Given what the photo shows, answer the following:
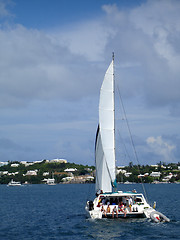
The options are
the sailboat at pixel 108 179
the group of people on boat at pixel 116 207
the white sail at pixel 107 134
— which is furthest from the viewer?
the white sail at pixel 107 134

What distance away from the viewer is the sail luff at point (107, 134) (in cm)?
3928

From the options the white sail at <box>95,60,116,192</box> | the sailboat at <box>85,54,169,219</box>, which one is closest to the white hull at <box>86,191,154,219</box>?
the sailboat at <box>85,54,169,219</box>

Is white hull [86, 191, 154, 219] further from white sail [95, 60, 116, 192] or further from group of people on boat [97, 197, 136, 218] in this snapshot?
white sail [95, 60, 116, 192]

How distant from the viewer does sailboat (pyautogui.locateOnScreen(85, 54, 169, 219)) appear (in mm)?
35625

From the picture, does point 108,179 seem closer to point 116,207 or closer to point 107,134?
point 107,134

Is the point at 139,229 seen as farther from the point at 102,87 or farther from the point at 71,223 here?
the point at 102,87

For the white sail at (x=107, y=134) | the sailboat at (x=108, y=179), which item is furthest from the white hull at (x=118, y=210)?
the white sail at (x=107, y=134)

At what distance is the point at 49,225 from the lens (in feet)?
119

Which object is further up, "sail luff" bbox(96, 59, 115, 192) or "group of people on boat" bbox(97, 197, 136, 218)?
"sail luff" bbox(96, 59, 115, 192)

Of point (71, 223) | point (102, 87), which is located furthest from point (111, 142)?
point (71, 223)

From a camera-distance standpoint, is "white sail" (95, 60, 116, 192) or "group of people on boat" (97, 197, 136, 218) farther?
"white sail" (95, 60, 116, 192)

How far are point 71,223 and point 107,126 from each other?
32.6ft

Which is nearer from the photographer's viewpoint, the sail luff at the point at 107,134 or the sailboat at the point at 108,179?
the sailboat at the point at 108,179

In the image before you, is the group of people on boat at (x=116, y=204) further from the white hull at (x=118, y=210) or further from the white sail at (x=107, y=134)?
the white sail at (x=107, y=134)
